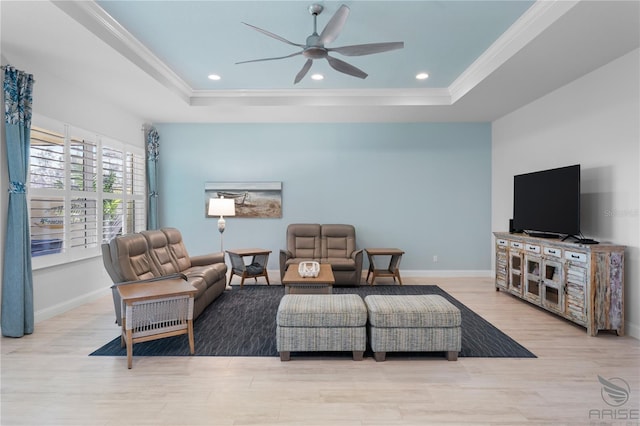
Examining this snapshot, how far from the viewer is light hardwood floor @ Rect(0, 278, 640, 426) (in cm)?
205

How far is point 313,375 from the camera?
253cm

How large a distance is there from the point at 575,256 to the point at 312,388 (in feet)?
10.2

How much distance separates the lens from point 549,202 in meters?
4.05

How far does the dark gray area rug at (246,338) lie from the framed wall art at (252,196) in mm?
1961

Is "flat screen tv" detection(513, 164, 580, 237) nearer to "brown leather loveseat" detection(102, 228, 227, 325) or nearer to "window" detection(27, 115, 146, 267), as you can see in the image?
"brown leather loveseat" detection(102, 228, 227, 325)

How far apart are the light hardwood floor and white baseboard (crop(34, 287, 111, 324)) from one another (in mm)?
547

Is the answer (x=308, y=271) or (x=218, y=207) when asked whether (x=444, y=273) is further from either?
(x=218, y=207)

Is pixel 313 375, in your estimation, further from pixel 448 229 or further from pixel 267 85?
pixel 448 229

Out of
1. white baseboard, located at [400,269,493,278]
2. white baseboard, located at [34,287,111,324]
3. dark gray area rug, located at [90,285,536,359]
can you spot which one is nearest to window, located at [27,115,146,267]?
white baseboard, located at [34,287,111,324]

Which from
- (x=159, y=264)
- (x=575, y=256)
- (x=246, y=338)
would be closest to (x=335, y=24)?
(x=246, y=338)

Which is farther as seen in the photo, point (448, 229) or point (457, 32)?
point (448, 229)

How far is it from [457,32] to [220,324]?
13.2 ft

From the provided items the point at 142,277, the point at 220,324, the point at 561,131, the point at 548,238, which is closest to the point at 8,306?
the point at 142,277

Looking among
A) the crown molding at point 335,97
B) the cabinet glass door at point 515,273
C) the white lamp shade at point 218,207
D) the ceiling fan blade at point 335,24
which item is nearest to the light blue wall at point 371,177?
the white lamp shade at point 218,207
